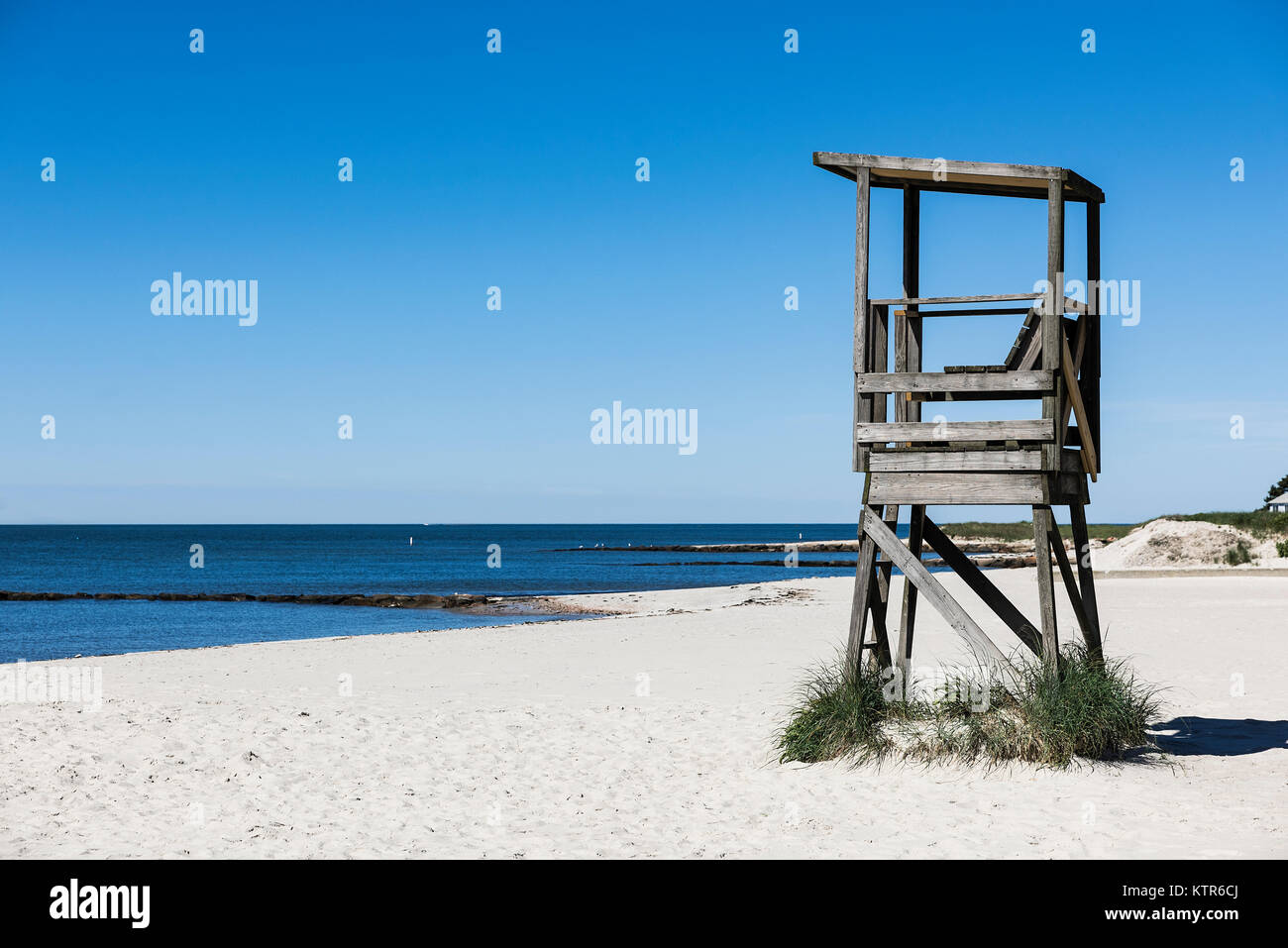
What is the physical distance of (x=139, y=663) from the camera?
58.9ft

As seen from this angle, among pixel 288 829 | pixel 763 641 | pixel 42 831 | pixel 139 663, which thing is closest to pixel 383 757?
pixel 288 829

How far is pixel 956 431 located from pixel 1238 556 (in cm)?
3564

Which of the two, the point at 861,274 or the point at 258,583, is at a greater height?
the point at 861,274

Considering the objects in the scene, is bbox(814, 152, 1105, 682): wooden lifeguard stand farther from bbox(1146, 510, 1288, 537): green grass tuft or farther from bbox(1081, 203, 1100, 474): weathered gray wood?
bbox(1146, 510, 1288, 537): green grass tuft

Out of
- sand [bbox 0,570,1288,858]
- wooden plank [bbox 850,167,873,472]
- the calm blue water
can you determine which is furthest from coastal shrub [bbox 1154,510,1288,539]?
wooden plank [bbox 850,167,873,472]

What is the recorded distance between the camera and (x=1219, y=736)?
32.9 feet

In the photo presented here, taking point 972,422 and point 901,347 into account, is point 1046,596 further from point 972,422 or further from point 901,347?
point 901,347

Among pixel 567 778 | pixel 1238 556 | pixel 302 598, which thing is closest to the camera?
pixel 567 778

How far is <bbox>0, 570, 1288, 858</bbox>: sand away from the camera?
288 inches

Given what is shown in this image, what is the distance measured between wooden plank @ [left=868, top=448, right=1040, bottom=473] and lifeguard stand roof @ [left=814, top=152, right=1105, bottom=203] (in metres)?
2.35

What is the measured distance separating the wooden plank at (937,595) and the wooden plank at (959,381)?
1191 millimetres

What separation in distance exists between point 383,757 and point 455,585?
48587mm

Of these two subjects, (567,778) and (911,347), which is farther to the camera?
(911,347)

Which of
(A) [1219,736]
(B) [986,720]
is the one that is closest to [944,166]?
(B) [986,720]
